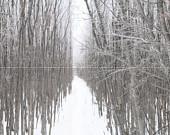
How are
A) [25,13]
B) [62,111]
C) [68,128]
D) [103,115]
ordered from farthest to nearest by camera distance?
[62,111] < [103,115] < [68,128] < [25,13]

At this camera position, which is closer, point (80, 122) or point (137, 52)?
point (137, 52)

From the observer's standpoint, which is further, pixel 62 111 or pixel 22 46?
pixel 62 111

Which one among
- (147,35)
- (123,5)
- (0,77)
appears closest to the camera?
(147,35)

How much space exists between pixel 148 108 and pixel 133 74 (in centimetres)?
236

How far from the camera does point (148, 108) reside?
5.51m

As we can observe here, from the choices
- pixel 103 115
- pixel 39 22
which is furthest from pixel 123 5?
pixel 103 115

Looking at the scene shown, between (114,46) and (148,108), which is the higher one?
(114,46)

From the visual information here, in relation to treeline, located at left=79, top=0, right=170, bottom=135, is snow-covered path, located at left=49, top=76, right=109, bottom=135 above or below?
below

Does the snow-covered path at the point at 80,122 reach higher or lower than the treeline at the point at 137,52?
lower

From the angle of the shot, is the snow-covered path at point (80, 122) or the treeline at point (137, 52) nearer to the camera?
the treeline at point (137, 52)

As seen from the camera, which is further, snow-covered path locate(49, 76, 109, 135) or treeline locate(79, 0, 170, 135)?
Result: snow-covered path locate(49, 76, 109, 135)

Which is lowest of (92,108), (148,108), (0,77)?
(92,108)

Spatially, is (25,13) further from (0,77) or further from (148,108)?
(148,108)

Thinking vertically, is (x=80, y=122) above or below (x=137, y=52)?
below
